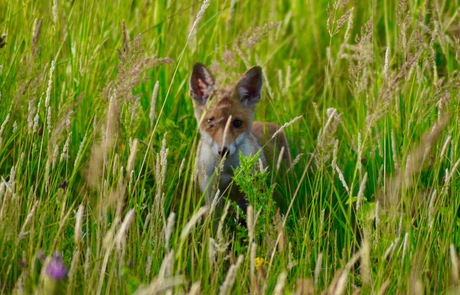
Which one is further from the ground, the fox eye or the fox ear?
the fox ear

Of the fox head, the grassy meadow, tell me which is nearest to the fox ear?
the fox head

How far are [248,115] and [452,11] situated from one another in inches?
81.5

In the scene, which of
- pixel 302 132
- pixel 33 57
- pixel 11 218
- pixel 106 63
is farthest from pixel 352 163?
pixel 11 218

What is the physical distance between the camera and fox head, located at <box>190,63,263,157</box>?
4.95 metres

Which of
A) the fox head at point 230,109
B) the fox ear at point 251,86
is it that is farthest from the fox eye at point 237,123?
the fox ear at point 251,86

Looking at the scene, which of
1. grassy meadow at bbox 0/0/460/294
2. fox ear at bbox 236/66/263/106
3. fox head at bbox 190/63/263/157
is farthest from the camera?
fox ear at bbox 236/66/263/106

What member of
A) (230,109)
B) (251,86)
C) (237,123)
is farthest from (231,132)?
(251,86)

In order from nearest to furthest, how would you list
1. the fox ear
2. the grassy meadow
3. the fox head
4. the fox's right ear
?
the grassy meadow < the fox's right ear < the fox head < the fox ear

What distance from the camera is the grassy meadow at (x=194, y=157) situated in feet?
9.88

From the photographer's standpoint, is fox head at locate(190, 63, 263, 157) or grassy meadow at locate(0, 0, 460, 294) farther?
fox head at locate(190, 63, 263, 157)

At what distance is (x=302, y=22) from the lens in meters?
6.39

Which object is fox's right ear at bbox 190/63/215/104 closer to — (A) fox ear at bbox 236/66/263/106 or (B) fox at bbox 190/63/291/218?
(B) fox at bbox 190/63/291/218

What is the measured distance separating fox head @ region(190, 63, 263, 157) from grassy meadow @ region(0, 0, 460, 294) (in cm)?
13

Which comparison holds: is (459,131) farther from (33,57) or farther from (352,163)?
(33,57)
